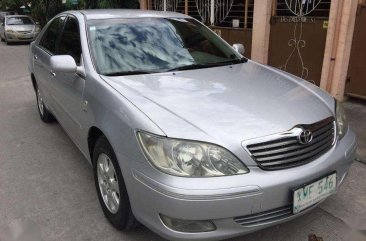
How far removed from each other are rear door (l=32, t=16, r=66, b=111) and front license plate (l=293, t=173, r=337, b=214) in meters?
2.88

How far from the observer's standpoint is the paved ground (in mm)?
2775

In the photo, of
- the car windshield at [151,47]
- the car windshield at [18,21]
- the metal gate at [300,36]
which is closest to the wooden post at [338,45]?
the metal gate at [300,36]

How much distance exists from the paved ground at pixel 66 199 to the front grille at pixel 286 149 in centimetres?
69

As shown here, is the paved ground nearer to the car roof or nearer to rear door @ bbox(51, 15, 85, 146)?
rear door @ bbox(51, 15, 85, 146)

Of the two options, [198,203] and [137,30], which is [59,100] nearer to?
[137,30]

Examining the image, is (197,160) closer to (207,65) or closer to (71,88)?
(207,65)

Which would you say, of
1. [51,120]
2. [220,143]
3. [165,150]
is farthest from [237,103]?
[51,120]

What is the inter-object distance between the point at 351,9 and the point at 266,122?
3898 millimetres

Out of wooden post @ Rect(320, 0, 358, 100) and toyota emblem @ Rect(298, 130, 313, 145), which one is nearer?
toyota emblem @ Rect(298, 130, 313, 145)

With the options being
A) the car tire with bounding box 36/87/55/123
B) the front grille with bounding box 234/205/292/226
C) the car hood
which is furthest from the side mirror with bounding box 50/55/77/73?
the car tire with bounding box 36/87/55/123

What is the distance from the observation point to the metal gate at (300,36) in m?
6.02

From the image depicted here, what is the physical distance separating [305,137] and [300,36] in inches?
174

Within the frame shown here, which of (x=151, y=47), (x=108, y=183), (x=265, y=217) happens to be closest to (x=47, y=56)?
(x=151, y=47)

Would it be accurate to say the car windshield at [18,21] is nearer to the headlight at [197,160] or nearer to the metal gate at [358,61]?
the metal gate at [358,61]
